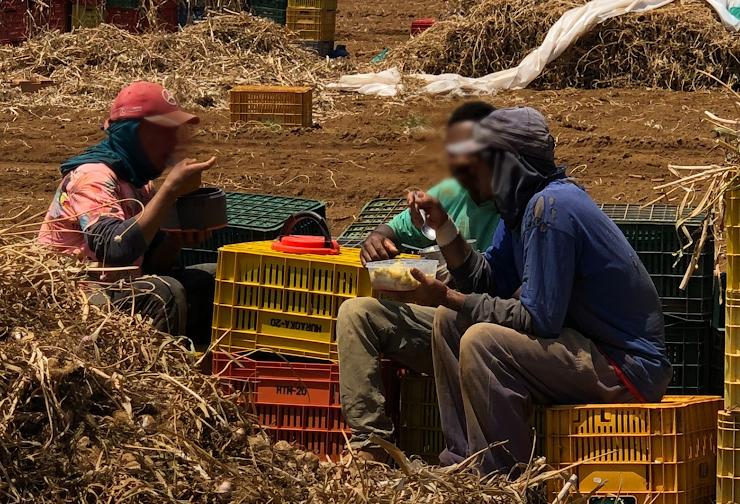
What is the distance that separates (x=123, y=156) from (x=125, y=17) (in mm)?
11176

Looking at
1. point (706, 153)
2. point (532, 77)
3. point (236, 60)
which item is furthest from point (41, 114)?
point (706, 153)

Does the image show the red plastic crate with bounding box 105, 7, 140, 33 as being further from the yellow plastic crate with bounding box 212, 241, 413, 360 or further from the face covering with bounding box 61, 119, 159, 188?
the yellow plastic crate with bounding box 212, 241, 413, 360

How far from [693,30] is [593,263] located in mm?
Result: 9753

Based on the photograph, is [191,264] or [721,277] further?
[191,264]

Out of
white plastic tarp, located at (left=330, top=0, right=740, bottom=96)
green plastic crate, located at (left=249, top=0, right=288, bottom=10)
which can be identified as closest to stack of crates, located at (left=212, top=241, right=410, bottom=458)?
white plastic tarp, located at (left=330, top=0, right=740, bottom=96)

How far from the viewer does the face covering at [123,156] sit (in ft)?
18.6

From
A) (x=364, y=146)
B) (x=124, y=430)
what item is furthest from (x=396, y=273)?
(x=364, y=146)

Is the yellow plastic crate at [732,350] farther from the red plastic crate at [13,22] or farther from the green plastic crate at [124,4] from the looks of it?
the red plastic crate at [13,22]

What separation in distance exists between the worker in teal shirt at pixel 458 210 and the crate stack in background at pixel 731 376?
0.85m

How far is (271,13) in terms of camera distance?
17.3m

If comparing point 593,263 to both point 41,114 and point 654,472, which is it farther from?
point 41,114

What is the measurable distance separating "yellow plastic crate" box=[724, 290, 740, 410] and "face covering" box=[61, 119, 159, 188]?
2440 millimetres

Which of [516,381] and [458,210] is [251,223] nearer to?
[458,210]

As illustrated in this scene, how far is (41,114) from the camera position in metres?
13.2
